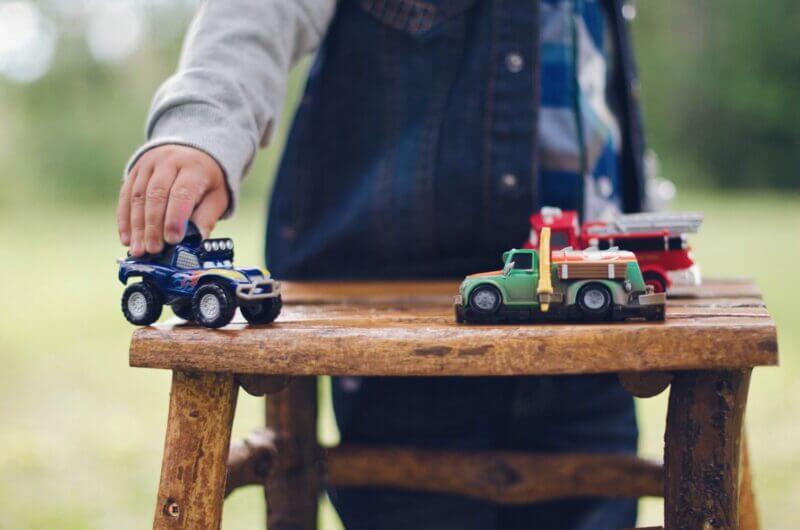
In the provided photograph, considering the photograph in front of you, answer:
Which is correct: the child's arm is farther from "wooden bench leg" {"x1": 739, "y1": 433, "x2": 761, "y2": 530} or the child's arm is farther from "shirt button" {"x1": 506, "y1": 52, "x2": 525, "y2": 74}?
"wooden bench leg" {"x1": 739, "y1": 433, "x2": 761, "y2": 530}

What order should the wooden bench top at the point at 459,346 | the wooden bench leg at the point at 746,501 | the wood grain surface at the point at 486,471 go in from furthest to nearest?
the wood grain surface at the point at 486,471
the wooden bench leg at the point at 746,501
the wooden bench top at the point at 459,346

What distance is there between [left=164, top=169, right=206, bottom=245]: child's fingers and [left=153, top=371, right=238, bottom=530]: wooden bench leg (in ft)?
0.43

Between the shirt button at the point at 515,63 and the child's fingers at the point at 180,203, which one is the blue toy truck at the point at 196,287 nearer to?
the child's fingers at the point at 180,203

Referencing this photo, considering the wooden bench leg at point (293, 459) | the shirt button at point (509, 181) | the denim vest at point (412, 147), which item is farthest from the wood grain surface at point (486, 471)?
the shirt button at point (509, 181)

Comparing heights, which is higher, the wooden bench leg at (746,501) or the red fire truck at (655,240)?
the red fire truck at (655,240)

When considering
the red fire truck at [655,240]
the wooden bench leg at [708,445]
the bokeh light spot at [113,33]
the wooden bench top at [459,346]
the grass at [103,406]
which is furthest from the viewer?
the bokeh light spot at [113,33]

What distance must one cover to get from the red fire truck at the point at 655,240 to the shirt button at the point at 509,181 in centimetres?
21

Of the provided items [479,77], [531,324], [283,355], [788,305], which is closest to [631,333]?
[531,324]

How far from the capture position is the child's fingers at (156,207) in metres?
0.86

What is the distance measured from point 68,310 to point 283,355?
178 inches

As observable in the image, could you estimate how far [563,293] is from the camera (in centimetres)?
79

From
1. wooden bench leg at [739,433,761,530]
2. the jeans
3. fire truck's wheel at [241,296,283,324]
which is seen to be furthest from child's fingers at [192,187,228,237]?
wooden bench leg at [739,433,761,530]

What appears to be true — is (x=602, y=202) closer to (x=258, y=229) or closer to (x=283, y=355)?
(x=283, y=355)

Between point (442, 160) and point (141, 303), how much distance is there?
483mm
